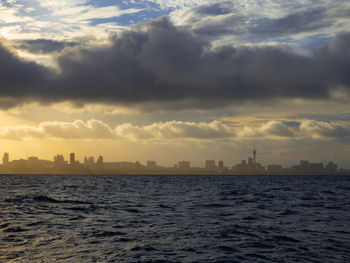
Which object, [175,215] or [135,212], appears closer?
[175,215]

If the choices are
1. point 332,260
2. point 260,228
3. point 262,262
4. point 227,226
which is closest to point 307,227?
point 260,228

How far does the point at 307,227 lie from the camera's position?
82.1 ft

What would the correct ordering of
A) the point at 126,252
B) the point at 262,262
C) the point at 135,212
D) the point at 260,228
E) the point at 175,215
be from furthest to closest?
the point at 135,212 → the point at 175,215 → the point at 260,228 → the point at 126,252 → the point at 262,262

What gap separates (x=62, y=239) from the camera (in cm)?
2039

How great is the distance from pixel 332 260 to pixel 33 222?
69.3 feet

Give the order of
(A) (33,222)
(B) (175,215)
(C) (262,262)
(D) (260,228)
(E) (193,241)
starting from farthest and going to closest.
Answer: (B) (175,215)
(A) (33,222)
(D) (260,228)
(E) (193,241)
(C) (262,262)

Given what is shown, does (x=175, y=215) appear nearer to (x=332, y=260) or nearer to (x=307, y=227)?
(x=307, y=227)

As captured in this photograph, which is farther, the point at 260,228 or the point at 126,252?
the point at 260,228

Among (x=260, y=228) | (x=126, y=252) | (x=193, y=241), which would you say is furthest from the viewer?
(x=260, y=228)

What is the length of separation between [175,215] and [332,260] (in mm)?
16493

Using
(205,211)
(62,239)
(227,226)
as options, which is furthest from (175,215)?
(62,239)

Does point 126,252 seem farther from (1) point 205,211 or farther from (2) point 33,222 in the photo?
(1) point 205,211

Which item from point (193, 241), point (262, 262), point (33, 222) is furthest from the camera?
point (33, 222)

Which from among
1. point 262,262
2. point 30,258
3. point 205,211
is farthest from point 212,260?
point 205,211
